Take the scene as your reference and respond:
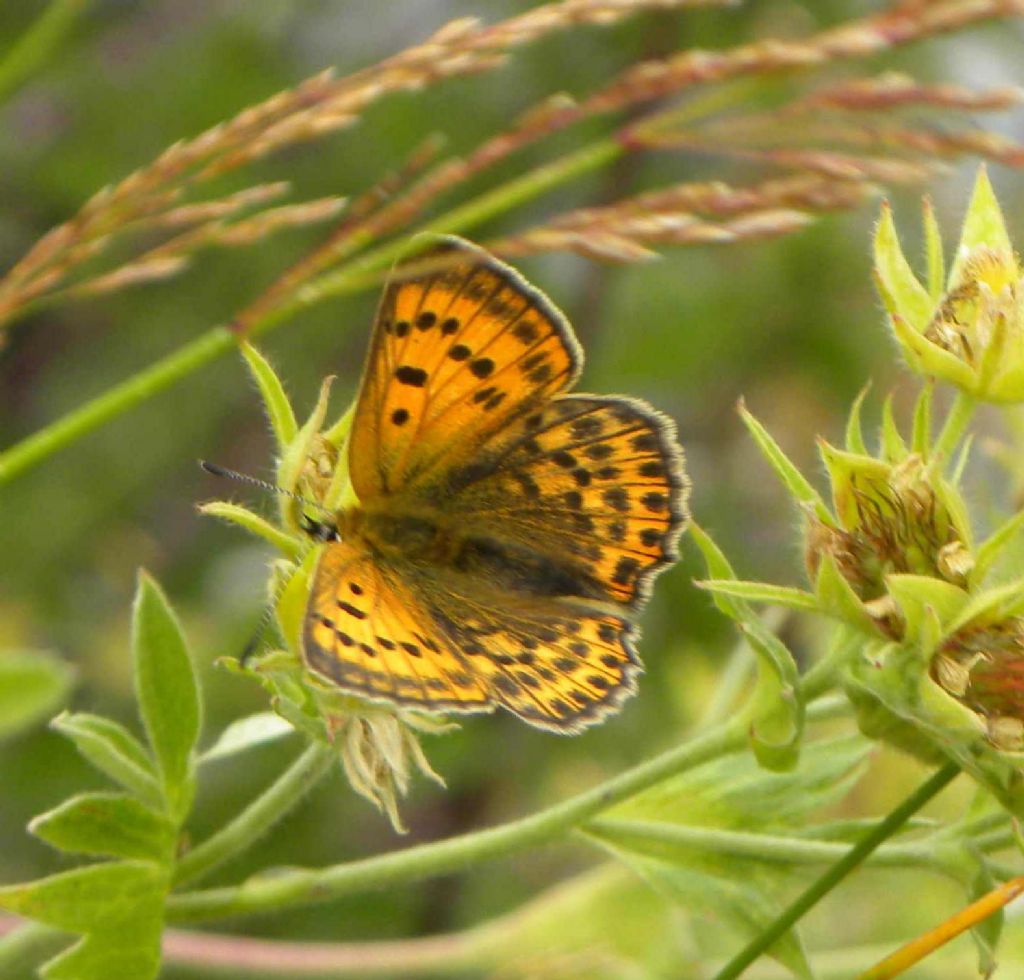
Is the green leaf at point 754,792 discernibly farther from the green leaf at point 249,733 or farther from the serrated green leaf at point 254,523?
the serrated green leaf at point 254,523

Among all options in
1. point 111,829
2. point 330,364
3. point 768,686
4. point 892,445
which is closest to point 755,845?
point 768,686

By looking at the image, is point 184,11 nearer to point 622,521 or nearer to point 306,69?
point 306,69

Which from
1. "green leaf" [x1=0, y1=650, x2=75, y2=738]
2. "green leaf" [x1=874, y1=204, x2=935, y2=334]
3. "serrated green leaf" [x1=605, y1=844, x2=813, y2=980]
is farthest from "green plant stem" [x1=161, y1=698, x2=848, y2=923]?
"green leaf" [x1=0, y1=650, x2=75, y2=738]

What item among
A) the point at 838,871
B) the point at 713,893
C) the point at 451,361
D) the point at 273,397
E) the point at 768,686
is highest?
the point at 273,397

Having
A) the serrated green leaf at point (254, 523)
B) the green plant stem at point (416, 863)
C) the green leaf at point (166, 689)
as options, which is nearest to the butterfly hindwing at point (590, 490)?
Answer: the green plant stem at point (416, 863)

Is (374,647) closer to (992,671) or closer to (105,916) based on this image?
(105,916)
